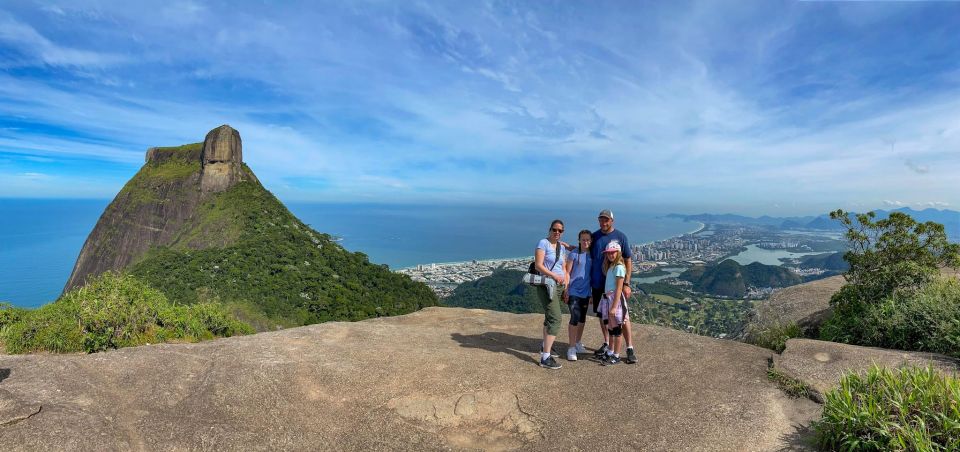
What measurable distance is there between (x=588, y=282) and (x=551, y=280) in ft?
2.26

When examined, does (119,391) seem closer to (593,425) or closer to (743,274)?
(593,425)

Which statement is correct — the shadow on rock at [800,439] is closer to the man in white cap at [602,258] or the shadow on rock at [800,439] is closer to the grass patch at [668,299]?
the man in white cap at [602,258]

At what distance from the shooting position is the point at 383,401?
4992 mm

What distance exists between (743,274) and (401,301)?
57.8 meters

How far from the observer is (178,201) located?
62.1 meters

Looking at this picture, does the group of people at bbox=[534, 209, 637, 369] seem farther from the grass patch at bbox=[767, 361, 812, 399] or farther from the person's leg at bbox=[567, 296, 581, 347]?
the grass patch at bbox=[767, 361, 812, 399]

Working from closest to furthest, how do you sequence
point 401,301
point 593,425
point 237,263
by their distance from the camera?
point 593,425
point 401,301
point 237,263

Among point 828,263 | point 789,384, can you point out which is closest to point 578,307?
point 789,384

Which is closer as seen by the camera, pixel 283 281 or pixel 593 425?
pixel 593 425

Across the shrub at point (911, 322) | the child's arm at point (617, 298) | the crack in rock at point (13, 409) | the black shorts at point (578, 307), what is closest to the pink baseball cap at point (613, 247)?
the child's arm at point (617, 298)

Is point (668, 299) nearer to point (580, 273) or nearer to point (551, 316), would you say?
point (580, 273)

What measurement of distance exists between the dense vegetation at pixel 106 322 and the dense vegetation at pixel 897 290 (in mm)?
11221

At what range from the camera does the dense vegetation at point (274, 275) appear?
33500 millimetres

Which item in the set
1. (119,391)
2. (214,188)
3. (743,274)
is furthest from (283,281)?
(743,274)
